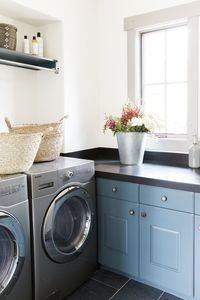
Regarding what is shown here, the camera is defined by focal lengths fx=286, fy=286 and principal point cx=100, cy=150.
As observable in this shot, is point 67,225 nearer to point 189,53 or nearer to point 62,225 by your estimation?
point 62,225

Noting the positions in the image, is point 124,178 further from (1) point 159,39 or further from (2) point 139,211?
(1) point 159,39

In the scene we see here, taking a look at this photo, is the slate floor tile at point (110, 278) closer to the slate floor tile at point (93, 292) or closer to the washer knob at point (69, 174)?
the slate floor tile at point (93, 292)

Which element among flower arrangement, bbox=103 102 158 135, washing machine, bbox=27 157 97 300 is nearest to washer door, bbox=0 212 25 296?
washing machine, bbox=27 157 97 300

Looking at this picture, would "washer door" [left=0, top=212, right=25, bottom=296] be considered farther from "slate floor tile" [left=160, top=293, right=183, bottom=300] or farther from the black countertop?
"slate floor tile" [left=160, top=293, right=183, bottom=300]

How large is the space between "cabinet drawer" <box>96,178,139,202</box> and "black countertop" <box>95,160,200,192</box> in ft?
0.14

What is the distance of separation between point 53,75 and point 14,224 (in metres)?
1.45

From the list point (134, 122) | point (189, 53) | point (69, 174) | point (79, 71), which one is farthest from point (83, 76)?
point (69, 174)

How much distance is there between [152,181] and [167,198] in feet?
0.49

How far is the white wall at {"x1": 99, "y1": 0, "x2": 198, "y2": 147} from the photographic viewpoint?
2.68 metres

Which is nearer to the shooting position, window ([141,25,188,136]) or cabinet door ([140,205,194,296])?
cabinet door ([140,205,194,296])

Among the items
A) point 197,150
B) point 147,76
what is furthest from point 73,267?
point 147,76

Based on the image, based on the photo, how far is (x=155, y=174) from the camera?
2062mm

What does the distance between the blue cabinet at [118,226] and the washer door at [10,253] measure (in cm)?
78

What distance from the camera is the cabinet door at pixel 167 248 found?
6.08 ft
